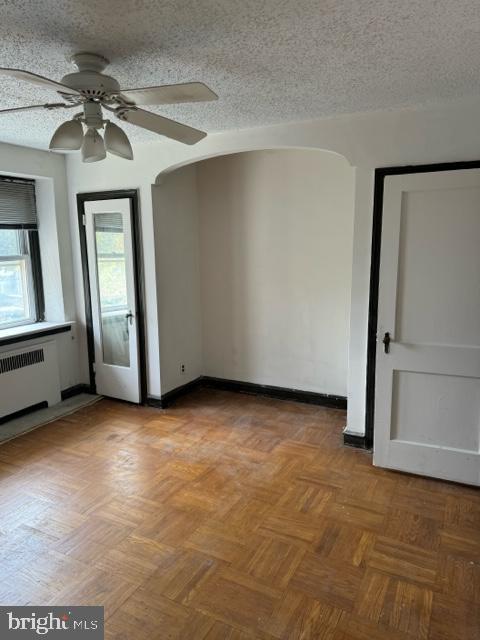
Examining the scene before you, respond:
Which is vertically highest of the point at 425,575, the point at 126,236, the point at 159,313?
the point at 126,236

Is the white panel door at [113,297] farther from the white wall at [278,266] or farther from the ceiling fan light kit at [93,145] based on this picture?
the ceiling fan light kit at [93,145]

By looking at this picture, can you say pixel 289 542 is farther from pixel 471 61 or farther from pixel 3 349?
pixel 3 349

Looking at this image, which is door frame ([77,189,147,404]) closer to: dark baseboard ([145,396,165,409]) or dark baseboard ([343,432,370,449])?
dark baseboard ([145,396,165,409])

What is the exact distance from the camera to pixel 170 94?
1778 mm

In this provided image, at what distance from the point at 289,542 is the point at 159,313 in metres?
2.36

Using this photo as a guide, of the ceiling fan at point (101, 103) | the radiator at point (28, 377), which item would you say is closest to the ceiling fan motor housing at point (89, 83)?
the ceiling fan at point (101, 103)

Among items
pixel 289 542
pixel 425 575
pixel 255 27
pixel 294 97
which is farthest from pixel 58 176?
pixel 425 575

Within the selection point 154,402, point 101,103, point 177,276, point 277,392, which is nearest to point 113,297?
point 177,276

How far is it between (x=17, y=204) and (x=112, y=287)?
1.15 meters

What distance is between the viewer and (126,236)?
4.00 m

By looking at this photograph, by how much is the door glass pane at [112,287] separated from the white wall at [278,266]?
0.87m

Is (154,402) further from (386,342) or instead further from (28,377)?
(386,342)

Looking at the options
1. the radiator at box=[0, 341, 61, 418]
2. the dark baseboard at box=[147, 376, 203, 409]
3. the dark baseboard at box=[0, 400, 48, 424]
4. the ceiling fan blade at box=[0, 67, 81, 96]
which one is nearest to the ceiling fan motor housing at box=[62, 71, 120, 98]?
the ceiling fan blade at box=[0, 67, 81, 96]

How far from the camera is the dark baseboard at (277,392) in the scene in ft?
13.7
